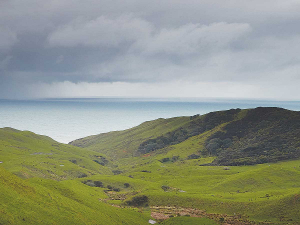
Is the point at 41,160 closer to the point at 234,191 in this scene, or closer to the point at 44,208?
the point at 44,208

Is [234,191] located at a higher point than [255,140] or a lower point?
lower

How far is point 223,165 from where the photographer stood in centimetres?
13212

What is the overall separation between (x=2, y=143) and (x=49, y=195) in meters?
126

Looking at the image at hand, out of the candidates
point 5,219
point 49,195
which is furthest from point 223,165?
point 5,219

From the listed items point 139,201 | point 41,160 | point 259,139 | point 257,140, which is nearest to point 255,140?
point 257,140

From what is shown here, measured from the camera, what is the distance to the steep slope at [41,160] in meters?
99.7

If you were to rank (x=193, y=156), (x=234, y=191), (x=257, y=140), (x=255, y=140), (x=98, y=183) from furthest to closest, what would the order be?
1. (x=193, y=156)
2. (x=255, y=140)
3. (x=257, y=140)
4. (x=98, y=183)
5. (x=234, y=191)

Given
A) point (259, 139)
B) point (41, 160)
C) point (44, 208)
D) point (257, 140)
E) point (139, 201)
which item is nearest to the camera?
point (44, 208)

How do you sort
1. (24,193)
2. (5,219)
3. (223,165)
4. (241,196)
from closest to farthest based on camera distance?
(5,219)
(24,193)
(241,196)
(223,165)

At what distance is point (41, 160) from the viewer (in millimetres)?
125750

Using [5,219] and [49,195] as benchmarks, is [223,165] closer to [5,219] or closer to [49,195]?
[49,195]

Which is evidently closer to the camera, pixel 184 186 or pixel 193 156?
pixel 184 186

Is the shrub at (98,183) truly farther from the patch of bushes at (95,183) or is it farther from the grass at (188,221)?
the grass at (188,221)

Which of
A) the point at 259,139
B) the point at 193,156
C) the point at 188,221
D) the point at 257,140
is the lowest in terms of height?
the point at 193,156
